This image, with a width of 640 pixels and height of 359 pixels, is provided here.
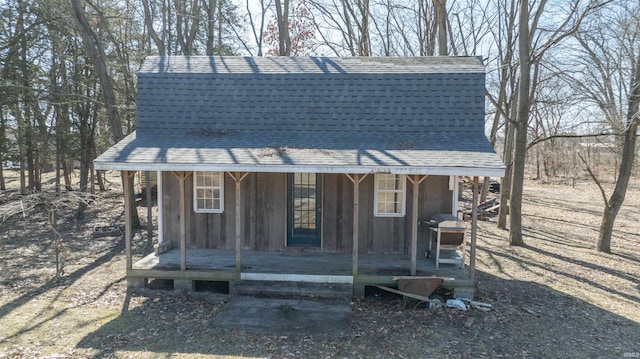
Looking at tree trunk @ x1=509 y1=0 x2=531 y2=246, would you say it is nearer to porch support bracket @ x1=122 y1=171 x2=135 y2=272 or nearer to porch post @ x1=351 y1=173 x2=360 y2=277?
porch post @ x1=351 y1=173 x2=360 y2=277

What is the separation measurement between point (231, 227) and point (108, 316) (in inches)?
128

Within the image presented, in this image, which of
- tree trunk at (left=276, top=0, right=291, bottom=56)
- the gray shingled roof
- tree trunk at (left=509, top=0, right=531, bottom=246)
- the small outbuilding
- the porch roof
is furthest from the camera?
tree trunk at (left=276, top=0, right=291, bottom=56)

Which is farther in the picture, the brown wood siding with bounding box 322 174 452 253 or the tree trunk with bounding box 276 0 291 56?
the tree trunk with bounding box 276 0 291 56

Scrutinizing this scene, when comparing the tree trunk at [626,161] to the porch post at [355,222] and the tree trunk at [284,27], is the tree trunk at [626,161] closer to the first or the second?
the porch post at [355,222]

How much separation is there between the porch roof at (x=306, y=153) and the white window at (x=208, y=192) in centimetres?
91

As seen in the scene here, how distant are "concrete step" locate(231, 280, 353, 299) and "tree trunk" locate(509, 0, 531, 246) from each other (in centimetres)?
711

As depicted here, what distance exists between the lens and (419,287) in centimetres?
752

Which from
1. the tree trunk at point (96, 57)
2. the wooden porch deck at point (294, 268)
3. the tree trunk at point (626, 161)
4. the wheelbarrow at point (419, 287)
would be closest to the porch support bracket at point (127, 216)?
the wooden porch deck at point (294, 268)

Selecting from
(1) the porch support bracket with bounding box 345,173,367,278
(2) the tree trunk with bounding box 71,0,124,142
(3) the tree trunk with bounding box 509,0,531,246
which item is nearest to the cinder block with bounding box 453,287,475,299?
(1) the porch support bracket with bounding box 345,173,367,278

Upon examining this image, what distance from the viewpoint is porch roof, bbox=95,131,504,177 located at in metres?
7.41

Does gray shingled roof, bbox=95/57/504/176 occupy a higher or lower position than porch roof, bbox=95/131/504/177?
higher

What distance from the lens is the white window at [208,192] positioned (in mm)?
9398

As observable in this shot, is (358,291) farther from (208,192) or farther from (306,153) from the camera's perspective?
(208,192)

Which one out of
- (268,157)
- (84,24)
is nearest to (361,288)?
(268,157)
